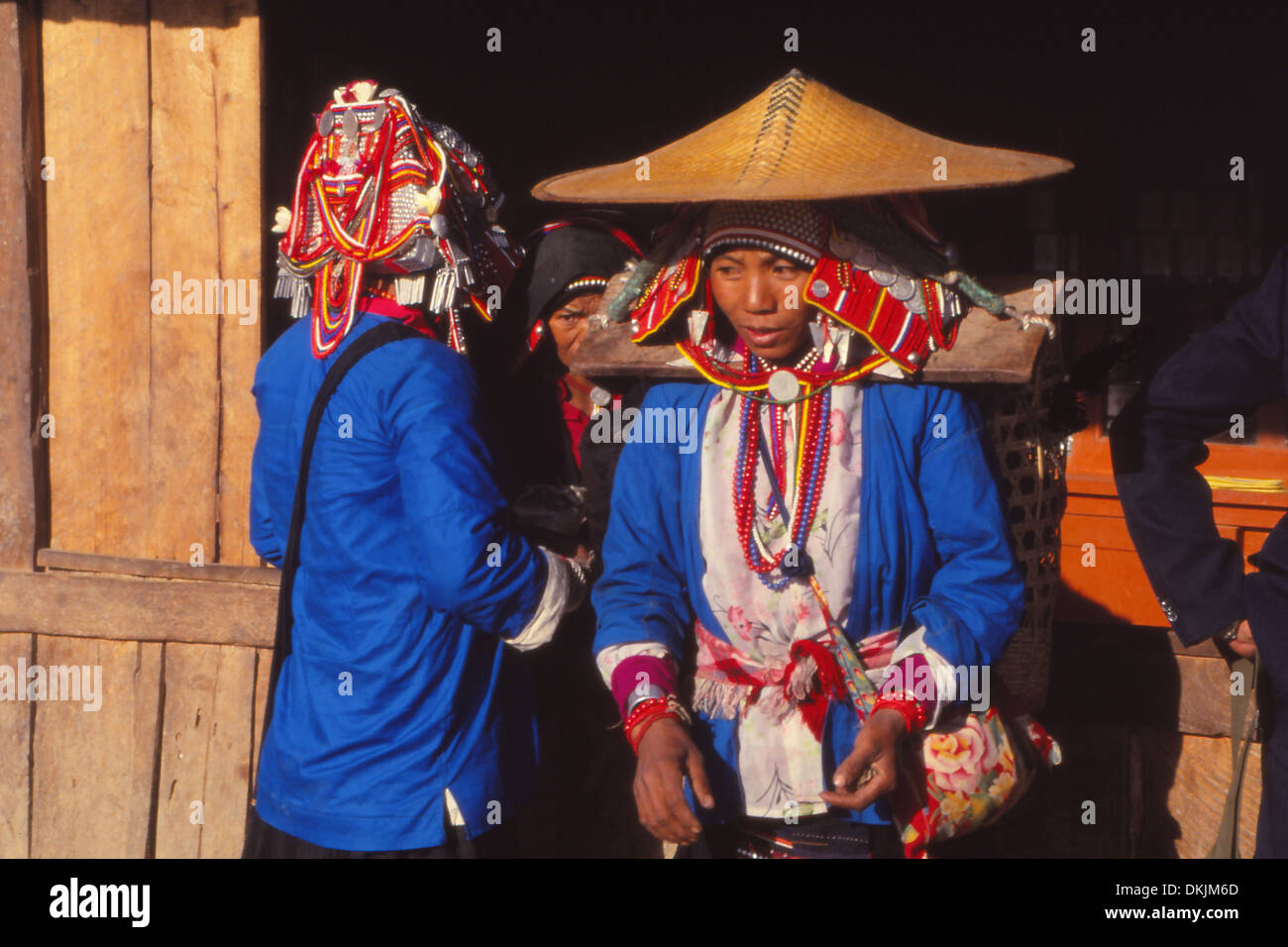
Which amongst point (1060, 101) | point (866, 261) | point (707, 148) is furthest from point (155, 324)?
point (1060, 101)

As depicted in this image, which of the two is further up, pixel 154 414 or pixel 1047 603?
pixel 154 414

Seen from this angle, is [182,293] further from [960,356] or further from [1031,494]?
[1031,494]

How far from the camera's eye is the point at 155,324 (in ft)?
11.7

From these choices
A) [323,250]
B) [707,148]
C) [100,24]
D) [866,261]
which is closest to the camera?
[866,261]

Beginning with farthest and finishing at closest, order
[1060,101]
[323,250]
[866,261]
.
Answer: [1060,101]
[323,250]
[866,261]

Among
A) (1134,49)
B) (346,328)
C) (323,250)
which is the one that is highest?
(1134,49)

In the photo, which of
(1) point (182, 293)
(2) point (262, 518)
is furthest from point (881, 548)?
(1) point (182, 293)

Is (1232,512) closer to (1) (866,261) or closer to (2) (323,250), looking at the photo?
(1) (866,261)

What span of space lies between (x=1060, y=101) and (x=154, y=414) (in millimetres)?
3800

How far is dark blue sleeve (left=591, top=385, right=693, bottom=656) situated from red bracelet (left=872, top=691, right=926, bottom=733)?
0.43 metres

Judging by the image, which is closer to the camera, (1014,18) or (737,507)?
(737,507)

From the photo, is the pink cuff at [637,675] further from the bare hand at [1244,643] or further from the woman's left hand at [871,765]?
the bare hand at [1244,643]

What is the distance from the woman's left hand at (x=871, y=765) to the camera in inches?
87.0

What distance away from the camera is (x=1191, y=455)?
2.41 metres
